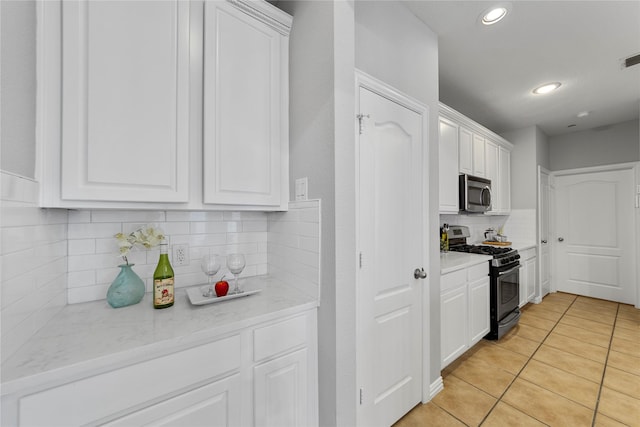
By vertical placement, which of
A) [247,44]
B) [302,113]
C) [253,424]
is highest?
[247,44]

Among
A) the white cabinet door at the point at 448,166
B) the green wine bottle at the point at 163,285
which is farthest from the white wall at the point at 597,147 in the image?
the green wine bottle at the point at 163,285

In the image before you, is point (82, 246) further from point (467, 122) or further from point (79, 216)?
point (467, 122)

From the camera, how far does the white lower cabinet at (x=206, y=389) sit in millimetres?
723

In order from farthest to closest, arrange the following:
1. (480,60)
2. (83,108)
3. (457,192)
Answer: (457,192) → (480,60) → (83,108)

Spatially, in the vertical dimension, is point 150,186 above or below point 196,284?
above

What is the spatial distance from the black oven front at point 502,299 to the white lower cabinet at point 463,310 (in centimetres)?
9

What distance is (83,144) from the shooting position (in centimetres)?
98

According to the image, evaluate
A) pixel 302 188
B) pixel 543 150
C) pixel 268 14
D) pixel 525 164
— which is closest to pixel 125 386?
pixel 302 188

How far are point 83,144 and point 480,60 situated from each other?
9.64 ft

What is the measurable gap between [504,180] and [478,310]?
7.64 feet

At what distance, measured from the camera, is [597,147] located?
13.0 feet

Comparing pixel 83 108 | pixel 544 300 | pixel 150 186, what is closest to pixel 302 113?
pixel 150 186

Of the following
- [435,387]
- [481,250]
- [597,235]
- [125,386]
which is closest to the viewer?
[125,386]

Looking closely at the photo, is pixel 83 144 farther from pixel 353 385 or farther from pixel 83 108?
pixel 353 385
